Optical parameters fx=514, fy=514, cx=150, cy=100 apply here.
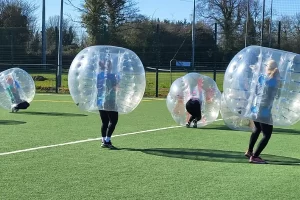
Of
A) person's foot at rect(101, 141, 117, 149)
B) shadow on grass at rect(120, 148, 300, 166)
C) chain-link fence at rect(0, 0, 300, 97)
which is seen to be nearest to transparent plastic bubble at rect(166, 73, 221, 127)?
shadow on grass at rect(120, 148, 300, 166)

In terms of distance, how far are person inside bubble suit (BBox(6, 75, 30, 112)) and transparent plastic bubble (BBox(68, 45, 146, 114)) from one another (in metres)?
6.54

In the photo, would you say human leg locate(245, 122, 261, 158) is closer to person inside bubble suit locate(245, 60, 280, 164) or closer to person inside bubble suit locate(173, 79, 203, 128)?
person inside bubble suit locate(245, 60, 280, 164)

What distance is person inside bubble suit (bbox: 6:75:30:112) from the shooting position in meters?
15.5

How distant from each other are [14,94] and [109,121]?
7.04 metres

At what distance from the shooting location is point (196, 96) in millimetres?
12531

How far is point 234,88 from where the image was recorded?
27.4 feet

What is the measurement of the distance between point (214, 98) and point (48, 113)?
19.0 ft

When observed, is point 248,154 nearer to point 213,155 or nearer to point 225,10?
point 213,155

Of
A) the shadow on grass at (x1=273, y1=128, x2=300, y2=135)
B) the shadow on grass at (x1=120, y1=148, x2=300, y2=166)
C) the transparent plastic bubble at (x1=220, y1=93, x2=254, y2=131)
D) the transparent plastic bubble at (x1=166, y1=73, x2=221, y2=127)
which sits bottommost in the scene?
the shadow on grass at (x1=120, y1=148, x2=300, y2=166)

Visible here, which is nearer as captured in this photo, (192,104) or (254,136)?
(254,136)

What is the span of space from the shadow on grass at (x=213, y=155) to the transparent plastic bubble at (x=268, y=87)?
0.69 m

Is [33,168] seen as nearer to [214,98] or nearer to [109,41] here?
[214,98]

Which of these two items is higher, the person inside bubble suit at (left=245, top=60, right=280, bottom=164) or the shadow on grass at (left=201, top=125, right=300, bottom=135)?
the person inside bubble suit at (left=245, top=60, right=280, bottom=164)

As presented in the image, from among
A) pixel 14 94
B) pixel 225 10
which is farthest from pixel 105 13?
pixel 14 94
